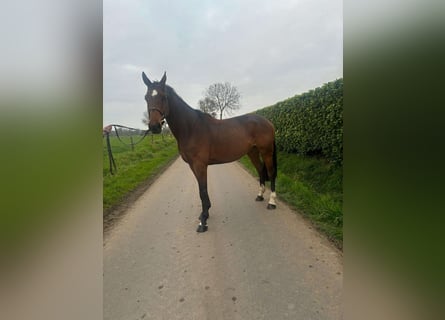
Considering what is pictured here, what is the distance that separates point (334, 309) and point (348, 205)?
1314 mm

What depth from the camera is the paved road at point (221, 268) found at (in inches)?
69.2

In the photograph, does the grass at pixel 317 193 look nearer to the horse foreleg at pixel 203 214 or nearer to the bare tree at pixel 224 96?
the horse foreleg at pixel 203 214

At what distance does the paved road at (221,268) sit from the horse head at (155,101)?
1.62 meters

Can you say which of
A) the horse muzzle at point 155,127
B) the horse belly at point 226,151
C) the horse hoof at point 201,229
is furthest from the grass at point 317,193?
the horse muzzle at point 155,127

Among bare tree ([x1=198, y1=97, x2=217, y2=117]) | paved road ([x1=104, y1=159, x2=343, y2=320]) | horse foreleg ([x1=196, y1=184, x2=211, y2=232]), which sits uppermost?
bare tree ([x1=198, y1=97, x2=217, y2=117])

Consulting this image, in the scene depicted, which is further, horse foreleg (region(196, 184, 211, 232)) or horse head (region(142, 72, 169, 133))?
horse foreleg (region(196, 184, 211, 232))

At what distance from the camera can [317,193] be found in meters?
4.30

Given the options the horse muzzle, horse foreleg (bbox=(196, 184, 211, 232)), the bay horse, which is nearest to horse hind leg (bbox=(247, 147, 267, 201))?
the bay horse

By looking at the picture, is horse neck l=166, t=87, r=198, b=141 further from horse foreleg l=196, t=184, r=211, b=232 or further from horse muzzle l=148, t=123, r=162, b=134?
horse foreleg l=196, t=184, r=211, b=232

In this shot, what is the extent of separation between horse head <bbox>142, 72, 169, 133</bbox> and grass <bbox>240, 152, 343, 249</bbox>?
2.78 m

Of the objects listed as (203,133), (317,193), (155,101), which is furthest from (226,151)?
(317,193)

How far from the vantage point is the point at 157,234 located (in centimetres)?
312

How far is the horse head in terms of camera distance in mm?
2938

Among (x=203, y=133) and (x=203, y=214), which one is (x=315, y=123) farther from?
(x=203, y=214)
